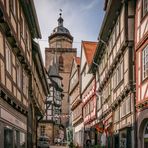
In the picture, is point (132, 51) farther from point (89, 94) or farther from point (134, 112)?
point (89, 94)

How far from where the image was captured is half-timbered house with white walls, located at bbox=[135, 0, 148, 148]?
52.0ft

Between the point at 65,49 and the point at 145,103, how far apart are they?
78.5 meters

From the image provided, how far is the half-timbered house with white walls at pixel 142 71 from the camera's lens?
52.0ft

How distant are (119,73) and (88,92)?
1911 cm

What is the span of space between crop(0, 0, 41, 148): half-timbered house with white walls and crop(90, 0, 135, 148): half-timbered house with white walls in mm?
4277

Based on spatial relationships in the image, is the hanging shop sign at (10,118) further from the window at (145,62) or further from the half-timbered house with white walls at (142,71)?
the window at (145,62)

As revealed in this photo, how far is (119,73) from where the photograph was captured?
839 inches

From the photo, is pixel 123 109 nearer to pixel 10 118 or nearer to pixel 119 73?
pixel 119 73

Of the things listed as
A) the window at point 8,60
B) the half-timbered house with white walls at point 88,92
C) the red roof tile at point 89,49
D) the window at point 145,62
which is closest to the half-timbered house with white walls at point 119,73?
the window at point 145,62

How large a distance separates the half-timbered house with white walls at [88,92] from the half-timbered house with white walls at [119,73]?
257 inches

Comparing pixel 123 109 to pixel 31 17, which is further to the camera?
pixel 31 17

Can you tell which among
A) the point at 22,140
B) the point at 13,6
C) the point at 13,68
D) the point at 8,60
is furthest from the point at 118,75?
the point at 8,60

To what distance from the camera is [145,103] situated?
15438mm

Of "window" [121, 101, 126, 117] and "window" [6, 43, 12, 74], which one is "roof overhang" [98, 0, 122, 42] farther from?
"window" [6, 43, 12, 74]
